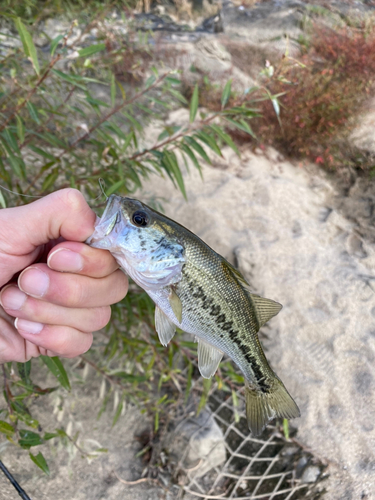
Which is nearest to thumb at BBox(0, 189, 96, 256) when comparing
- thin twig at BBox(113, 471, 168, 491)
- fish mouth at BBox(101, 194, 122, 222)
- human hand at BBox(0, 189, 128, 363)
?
human hand at BBox(0, 189, 128, 363)

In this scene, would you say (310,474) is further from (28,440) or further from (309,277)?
(28,440)

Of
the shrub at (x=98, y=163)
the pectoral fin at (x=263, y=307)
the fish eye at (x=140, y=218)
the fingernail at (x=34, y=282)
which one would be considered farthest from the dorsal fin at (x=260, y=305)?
the shrub at (x=98, y=163)

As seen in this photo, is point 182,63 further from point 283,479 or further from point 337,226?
point 283,479

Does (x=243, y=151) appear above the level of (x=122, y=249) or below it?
below

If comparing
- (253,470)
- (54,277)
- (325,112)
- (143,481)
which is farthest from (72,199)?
(325,112)

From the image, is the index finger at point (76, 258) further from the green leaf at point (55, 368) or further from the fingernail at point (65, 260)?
the green leaf at point (55, 368)

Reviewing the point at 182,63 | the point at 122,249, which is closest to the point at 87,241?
the point at 122,249
